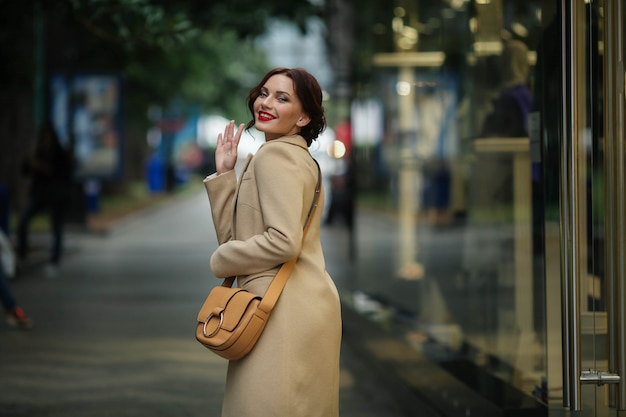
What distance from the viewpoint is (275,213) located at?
3.63 meters

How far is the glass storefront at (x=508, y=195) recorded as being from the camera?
431 centimetres

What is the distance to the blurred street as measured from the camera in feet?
21.9

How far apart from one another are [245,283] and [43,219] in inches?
919

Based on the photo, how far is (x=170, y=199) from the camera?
41.5m

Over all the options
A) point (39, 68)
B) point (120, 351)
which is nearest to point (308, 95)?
point (120, 351)

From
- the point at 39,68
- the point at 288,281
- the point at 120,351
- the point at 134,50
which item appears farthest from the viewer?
the point at 39,68

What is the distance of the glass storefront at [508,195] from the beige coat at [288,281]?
0.96 meters

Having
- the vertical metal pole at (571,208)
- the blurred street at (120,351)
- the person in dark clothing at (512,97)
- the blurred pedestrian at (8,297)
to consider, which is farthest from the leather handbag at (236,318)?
the blurred pedestrian at (8,297)

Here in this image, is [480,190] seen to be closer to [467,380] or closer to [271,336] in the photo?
[467,380]

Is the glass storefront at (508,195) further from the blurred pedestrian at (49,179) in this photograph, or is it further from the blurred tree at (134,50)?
the blurred pedestrian at (49,179)

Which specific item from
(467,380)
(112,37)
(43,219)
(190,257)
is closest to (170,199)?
(43,219)

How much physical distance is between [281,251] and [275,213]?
0.12 metres

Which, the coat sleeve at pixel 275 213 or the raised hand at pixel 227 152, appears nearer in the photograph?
the coat sleeve at pixel 275 213

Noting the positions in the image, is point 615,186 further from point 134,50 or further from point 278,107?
point 134,50
